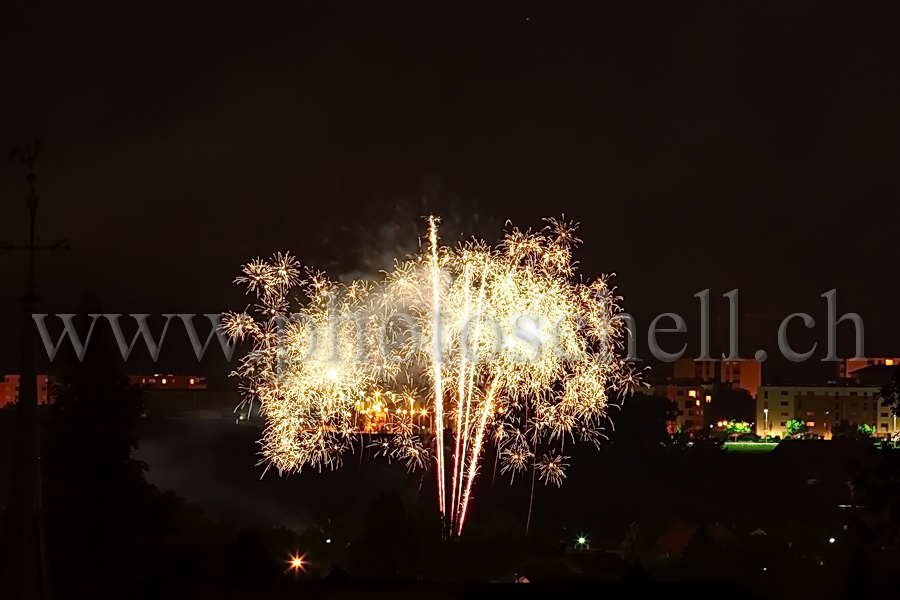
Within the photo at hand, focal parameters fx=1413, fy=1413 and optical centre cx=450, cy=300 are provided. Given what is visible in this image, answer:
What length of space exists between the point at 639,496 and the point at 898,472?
65.6 m

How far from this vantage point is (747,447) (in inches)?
4136

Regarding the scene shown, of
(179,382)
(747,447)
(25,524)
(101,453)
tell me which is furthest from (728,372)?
(25,524)

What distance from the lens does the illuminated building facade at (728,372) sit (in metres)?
155

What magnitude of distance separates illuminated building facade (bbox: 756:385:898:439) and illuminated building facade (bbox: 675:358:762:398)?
14.8 meters

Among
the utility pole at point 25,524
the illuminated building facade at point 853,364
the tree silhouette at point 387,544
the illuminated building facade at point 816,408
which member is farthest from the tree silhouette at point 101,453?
the illuminated building facade at point 853,364

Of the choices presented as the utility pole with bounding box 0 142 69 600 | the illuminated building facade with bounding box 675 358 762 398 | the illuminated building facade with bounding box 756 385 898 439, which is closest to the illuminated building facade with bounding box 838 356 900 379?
the illuminated building facade with bounding box 675 358 762 398

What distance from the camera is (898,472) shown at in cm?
1079

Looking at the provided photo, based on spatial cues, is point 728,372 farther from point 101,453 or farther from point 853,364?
point 101,453

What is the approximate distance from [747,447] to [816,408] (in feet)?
106

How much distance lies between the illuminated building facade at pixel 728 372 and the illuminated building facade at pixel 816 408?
48.4 ft

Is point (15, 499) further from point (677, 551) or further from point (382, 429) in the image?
point (677, 551)

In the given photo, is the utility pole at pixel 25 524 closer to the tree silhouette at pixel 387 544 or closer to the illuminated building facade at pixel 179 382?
the tree silhouette at pixel 387 544

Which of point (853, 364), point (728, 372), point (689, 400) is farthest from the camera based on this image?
point (853, 364)

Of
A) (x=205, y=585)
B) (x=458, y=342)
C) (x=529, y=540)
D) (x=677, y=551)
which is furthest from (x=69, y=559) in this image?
(x=677, y=551)
